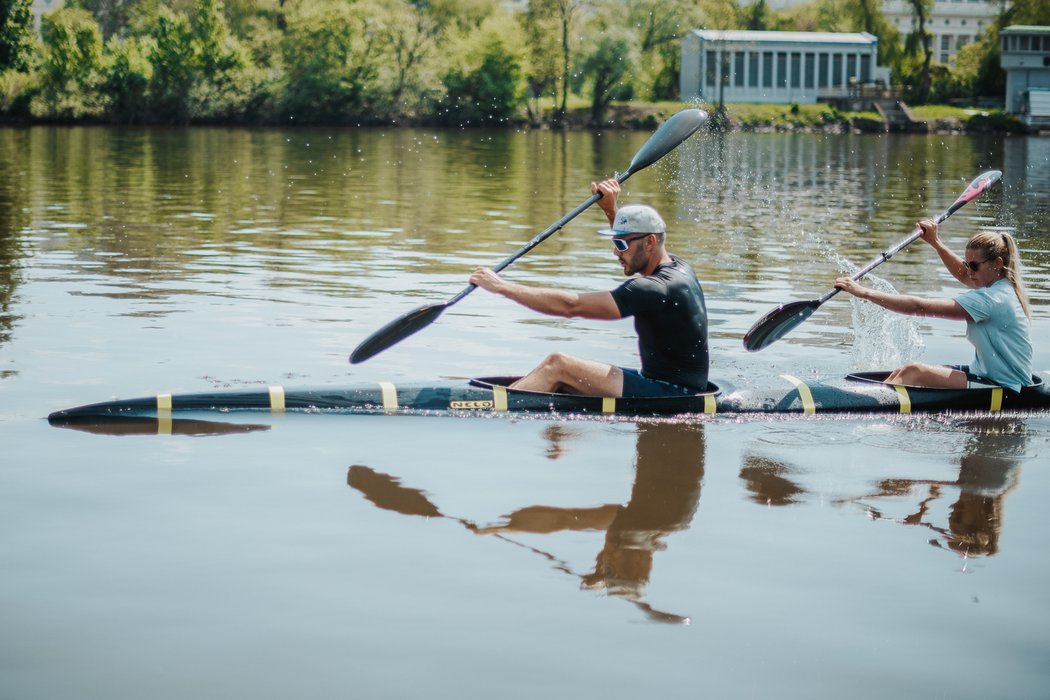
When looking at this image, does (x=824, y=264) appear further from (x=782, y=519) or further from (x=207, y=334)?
(x=782, y=519)

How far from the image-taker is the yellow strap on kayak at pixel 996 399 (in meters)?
9.91

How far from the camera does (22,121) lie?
73.0 m

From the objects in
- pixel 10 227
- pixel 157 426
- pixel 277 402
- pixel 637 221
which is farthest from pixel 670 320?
pixel 10 227

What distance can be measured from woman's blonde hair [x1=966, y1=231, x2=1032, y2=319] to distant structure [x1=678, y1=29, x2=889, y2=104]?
83656 mm

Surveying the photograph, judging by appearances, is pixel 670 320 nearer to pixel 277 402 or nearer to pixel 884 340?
pixel 277 402

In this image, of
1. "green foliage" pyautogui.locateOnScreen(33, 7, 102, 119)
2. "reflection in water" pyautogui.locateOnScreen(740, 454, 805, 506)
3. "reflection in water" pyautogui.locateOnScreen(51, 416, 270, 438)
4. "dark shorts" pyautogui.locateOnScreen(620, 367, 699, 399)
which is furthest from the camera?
"green foliage" pyautogui.locateOnScreen(33, 7, 102, 119)

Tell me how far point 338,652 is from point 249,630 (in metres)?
0.47

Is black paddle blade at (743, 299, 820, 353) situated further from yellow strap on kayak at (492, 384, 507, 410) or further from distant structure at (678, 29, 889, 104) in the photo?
distant structure at (678, 29, 889, 104)

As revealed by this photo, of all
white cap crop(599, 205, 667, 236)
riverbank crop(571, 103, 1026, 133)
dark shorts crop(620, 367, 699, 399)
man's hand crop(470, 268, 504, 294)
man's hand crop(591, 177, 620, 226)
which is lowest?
dark shorts crop(620, 367, 699, 399)

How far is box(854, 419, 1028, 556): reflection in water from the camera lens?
23.6ft

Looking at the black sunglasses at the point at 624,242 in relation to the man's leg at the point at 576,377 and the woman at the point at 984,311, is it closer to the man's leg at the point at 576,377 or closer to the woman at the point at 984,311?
the man's leg at the point at 576,377

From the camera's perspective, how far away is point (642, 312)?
9.02 m

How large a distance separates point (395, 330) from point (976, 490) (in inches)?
174

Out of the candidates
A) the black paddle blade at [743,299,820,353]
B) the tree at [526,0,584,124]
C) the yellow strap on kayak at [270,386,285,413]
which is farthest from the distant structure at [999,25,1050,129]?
the yellow strap on kayak at [270,386,285,413]
